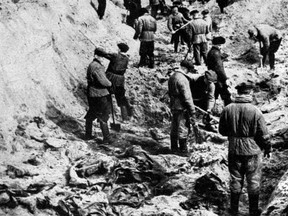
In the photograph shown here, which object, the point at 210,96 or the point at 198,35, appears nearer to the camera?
the point at 210,96

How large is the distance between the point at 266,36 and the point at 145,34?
3.12 meters

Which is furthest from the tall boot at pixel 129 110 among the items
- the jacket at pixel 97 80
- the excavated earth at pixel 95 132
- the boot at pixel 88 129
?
the jacket at pixel 97 80

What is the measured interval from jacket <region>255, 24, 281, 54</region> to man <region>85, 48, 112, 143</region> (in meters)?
5.20

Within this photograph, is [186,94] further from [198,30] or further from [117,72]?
[198,30]

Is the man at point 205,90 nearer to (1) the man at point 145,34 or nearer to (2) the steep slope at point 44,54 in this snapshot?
(2) the steep slope at point 44,54

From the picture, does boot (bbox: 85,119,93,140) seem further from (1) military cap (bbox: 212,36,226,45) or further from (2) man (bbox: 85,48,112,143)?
(1) military cap (bbox: 212,36,226,45)

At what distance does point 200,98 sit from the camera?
33.4 feet

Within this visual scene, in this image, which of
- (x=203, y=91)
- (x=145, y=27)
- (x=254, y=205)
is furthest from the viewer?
(x=145, y=27)

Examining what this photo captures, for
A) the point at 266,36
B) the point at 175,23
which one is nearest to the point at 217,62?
the point at 266,36

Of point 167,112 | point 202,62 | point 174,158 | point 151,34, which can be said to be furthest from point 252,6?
point 174,158

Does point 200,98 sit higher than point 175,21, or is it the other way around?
point 175,21

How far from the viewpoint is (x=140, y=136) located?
10281 millimetres

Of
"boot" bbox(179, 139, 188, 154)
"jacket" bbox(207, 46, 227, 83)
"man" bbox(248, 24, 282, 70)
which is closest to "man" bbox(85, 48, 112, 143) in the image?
"boot" bbox(179, 139, 188, 154)

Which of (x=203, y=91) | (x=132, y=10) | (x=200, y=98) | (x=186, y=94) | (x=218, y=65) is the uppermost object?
(x=132, y=10)
